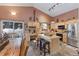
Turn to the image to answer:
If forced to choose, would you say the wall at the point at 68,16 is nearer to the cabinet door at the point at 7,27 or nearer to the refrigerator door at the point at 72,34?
the refrigerator door at the point at 72,34

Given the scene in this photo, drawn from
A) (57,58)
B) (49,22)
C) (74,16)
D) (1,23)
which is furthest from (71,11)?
(1,23)

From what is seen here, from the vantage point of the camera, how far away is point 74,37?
154 cm

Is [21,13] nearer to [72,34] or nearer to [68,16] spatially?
[68,16]

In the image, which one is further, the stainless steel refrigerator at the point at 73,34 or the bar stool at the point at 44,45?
the bar stool at the point at 44,45

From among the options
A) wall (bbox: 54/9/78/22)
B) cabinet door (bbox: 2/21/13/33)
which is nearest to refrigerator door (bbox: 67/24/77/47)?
wall (bbox: 54/9/78/22)

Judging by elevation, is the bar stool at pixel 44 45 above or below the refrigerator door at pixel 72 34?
below

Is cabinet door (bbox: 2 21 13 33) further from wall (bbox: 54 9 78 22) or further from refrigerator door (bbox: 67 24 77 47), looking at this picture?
refrigerator door (bbox: 67 24 77 47)

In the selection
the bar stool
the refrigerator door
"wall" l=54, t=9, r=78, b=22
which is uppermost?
"wall" l=54, t=9, r=78, b=22

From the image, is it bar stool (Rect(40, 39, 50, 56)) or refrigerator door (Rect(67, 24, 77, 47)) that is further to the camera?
bar stool (Rect(40, 39, 50, 56))

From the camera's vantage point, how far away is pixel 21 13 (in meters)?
1.57

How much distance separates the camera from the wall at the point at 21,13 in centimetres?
147

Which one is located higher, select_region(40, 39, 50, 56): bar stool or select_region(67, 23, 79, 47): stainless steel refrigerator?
select_region(67, 23, 79, 47): stainless steel refrigerator

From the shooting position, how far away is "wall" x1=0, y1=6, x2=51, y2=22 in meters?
1.47

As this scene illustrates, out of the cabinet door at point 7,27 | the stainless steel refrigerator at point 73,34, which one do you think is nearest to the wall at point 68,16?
the stainless steel refrigerator at point 73,34
